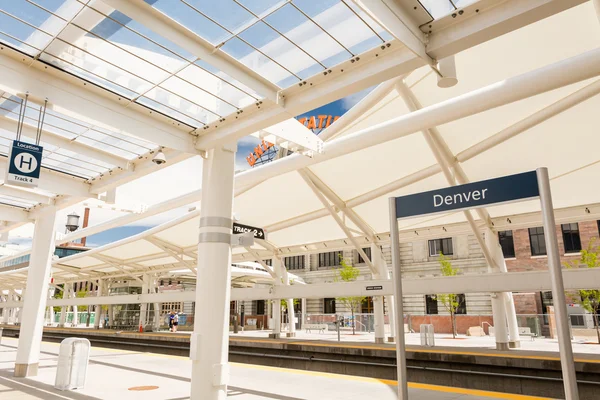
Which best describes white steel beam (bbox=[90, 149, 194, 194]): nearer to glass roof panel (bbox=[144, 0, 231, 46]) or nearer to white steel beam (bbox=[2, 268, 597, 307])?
glass roof panel (bbox=[144, 0, 231, 46])

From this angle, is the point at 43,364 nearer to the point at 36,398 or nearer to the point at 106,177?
the point at 36,398

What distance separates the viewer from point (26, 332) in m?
11.7

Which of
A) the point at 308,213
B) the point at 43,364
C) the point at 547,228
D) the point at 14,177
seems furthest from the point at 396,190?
the point at 43,364

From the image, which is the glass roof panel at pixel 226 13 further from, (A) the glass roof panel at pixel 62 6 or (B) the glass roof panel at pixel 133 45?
(A) the glass roof panel at pixel 62 6

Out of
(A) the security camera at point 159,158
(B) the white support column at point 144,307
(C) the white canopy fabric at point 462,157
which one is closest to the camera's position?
(A) the security camera at point 159,158

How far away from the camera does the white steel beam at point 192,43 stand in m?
5.23

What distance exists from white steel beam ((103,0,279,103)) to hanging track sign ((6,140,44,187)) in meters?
3.19

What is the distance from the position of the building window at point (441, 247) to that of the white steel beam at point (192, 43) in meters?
36.2

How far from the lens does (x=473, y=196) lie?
557 cm

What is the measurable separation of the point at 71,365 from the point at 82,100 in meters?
5.65

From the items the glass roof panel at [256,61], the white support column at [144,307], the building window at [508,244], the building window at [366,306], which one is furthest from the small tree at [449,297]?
the glass roof panel at [256,61]

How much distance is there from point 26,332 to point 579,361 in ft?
48.4

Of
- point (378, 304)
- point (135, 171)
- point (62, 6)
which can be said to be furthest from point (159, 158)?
point (378, 304)

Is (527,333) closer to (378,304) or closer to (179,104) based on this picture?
(378,304)
